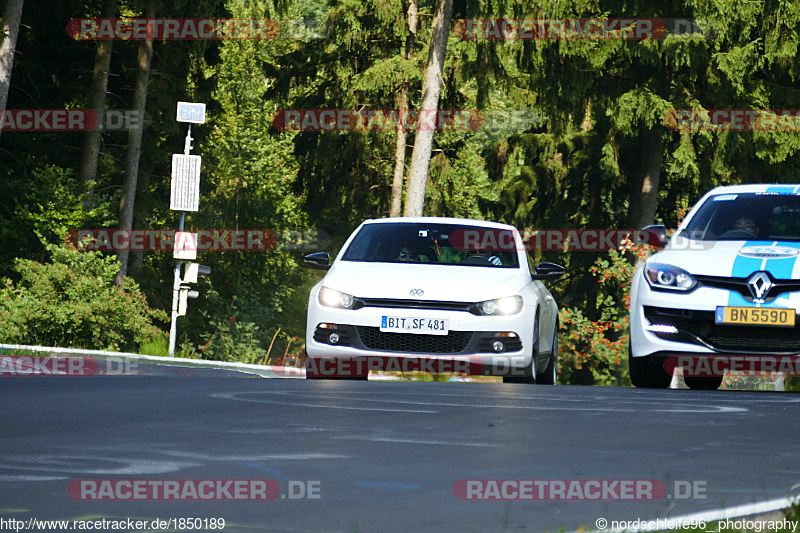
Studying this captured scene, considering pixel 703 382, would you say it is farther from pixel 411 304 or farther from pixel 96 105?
pixel 96 105

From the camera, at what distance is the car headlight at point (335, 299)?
40.0 ft

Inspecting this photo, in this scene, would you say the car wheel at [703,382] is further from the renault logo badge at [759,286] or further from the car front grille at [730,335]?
the renault logo badge at [759,286]

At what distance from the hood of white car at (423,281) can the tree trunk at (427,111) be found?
1624 centimetres

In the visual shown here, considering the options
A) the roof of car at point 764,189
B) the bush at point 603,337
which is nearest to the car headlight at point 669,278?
the roof of car at point 764,189

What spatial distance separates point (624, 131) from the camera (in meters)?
33.0

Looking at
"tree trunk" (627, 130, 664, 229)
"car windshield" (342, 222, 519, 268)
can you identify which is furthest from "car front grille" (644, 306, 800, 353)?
"tree trunk" (627, 130, 664, 229)

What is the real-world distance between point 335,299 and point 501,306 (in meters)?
1.43

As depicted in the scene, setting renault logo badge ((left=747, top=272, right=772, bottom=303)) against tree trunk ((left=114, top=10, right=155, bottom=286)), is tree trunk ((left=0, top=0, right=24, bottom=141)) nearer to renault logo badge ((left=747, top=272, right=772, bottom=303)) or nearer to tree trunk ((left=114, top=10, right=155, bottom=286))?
tree trunk ((left=114, top=10, right=155, bottom=286))

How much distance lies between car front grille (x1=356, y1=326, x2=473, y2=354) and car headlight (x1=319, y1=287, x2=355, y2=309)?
234mm

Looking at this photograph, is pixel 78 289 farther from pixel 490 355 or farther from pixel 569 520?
pixel 569 520

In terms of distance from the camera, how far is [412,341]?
12086 mm

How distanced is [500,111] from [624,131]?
30.5 meters

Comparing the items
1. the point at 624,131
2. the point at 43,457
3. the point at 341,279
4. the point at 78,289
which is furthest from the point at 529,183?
the point at 43,457

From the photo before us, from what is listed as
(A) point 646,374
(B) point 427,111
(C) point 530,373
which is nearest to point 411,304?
(C) point 530,373
